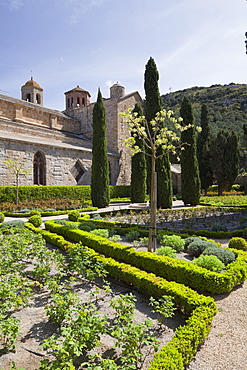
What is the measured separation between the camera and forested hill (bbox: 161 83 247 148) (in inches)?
1922

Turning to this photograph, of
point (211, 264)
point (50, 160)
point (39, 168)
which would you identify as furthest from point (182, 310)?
point (50, 160)

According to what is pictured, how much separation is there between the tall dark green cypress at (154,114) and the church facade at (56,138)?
783cm

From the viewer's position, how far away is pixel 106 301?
12.6ft

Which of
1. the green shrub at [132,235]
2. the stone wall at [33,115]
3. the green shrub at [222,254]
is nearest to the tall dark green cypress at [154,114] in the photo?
the green shrub at [132,235]

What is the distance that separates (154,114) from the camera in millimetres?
16031

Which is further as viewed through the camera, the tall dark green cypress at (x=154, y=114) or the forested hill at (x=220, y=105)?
the forested hill at (x=220, y=105)

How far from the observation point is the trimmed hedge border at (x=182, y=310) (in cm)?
224

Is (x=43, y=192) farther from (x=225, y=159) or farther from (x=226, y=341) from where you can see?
(x=225, y=159)

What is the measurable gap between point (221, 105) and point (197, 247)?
Result: 64.1 metres

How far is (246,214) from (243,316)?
10415 millimetres

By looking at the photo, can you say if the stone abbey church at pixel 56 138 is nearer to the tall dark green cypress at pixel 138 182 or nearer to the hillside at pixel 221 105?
the tall dark green cypress at pixel 138 182

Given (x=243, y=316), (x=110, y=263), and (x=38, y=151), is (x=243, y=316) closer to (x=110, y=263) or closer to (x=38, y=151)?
(x=110, y=263)

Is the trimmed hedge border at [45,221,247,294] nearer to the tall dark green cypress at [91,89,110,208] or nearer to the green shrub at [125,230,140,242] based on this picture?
the green shrub at [125,230,140,242]

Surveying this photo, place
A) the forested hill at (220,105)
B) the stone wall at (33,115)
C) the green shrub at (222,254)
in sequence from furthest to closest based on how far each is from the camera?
the forested hill at (220,105)
the stone wall at (33,115)
the green shrub at (222,254)
